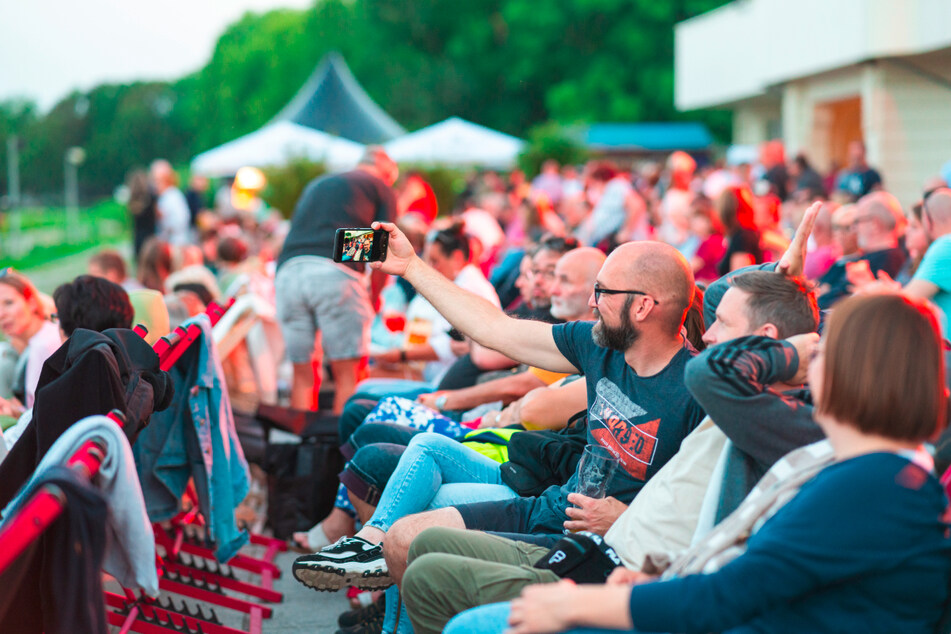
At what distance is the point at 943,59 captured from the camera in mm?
14992

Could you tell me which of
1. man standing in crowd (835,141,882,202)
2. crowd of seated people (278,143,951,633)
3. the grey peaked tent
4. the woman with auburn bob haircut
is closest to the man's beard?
crowd of seated people (278,143,951,633)

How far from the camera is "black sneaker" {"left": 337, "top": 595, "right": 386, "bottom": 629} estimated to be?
12.2ft

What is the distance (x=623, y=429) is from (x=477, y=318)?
0.74 meters

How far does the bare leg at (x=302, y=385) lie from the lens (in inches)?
262

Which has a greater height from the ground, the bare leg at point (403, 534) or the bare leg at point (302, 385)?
the bare leg at point (403, 534)

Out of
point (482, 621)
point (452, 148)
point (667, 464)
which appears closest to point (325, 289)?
point (667, 464)

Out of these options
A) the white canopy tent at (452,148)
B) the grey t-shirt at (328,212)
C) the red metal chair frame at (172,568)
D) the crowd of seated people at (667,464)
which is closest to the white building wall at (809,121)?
the white canopy tent at (452,148)

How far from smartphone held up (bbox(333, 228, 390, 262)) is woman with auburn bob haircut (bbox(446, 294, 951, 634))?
5.83 feet

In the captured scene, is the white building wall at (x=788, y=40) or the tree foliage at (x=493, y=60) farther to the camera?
the tree foliage at (x=493, y=60)

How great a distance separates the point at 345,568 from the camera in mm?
3027

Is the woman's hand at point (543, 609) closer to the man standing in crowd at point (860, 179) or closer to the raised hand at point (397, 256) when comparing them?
the raised hand at point (397, 256)

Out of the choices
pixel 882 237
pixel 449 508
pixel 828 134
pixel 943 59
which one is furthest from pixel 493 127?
pixel 449 508

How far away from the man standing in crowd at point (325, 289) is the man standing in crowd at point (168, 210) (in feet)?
26.4

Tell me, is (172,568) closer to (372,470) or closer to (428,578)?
(372,470)
